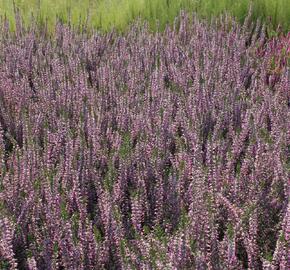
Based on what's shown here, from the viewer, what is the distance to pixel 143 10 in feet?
16.8

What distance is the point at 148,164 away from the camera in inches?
83.0

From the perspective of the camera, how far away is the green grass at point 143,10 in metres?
4.66

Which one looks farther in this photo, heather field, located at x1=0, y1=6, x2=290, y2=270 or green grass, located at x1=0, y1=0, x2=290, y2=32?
green grass, located at x1=0, y1=0, x2=290, y2=32

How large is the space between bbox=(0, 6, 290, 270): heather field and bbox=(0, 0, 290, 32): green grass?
1107mm

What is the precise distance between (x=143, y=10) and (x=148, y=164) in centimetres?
333

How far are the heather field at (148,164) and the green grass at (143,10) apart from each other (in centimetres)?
111

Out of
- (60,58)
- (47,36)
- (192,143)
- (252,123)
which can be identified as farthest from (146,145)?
(47,36)

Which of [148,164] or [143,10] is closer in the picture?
[148,164]

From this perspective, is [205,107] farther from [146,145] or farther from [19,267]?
[19,267]

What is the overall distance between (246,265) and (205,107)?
3.52ft

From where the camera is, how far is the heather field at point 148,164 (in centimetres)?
165

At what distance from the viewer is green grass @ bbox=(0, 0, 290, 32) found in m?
4.66

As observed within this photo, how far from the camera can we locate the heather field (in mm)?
A: 1647

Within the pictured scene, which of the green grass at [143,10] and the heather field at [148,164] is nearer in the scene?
the heather field at [148,164]
